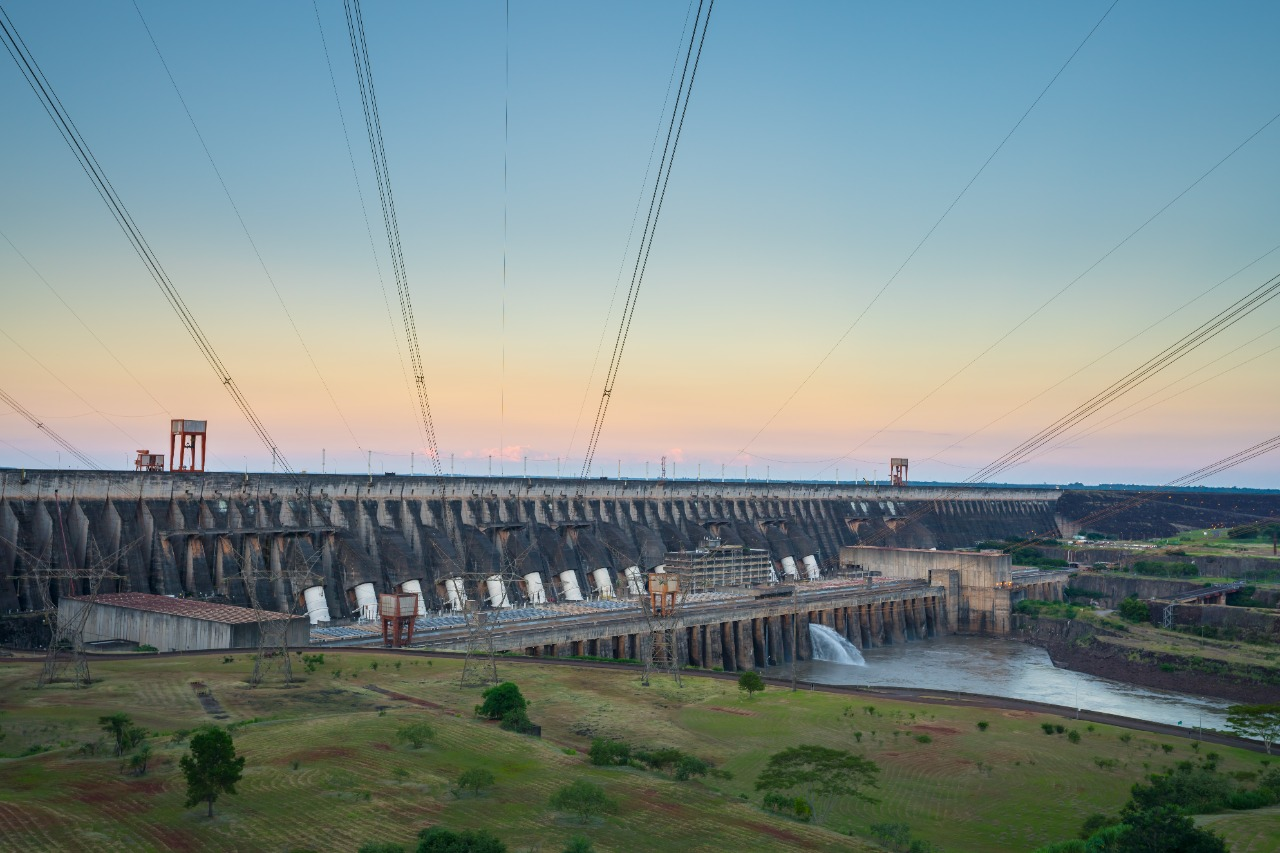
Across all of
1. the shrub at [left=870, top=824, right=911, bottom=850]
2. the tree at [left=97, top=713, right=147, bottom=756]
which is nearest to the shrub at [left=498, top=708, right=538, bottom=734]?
the tree at [left=97, top=713, right=147, bottom=756]

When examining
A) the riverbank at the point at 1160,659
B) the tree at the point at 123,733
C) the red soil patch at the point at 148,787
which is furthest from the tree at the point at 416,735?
the riverbank at the point at 1160,659

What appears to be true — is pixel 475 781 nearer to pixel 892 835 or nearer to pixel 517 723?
pixel 517 723

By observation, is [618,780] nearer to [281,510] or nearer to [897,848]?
[897,848]

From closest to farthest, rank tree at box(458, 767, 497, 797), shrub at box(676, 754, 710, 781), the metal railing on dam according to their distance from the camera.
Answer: tree at box(458, 767, 497, 797) < shrub at box(676, 754, 710, 781) < the metal railing on dam

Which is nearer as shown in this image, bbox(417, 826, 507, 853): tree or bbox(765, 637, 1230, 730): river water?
bbox(417, 826, 507, 853): tree

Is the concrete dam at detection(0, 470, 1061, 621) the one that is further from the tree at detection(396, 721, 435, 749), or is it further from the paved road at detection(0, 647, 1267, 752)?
the tree at detection(396, 721, 435, 749)

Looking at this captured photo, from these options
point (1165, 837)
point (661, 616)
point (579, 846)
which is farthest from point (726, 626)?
point (579, 846)
